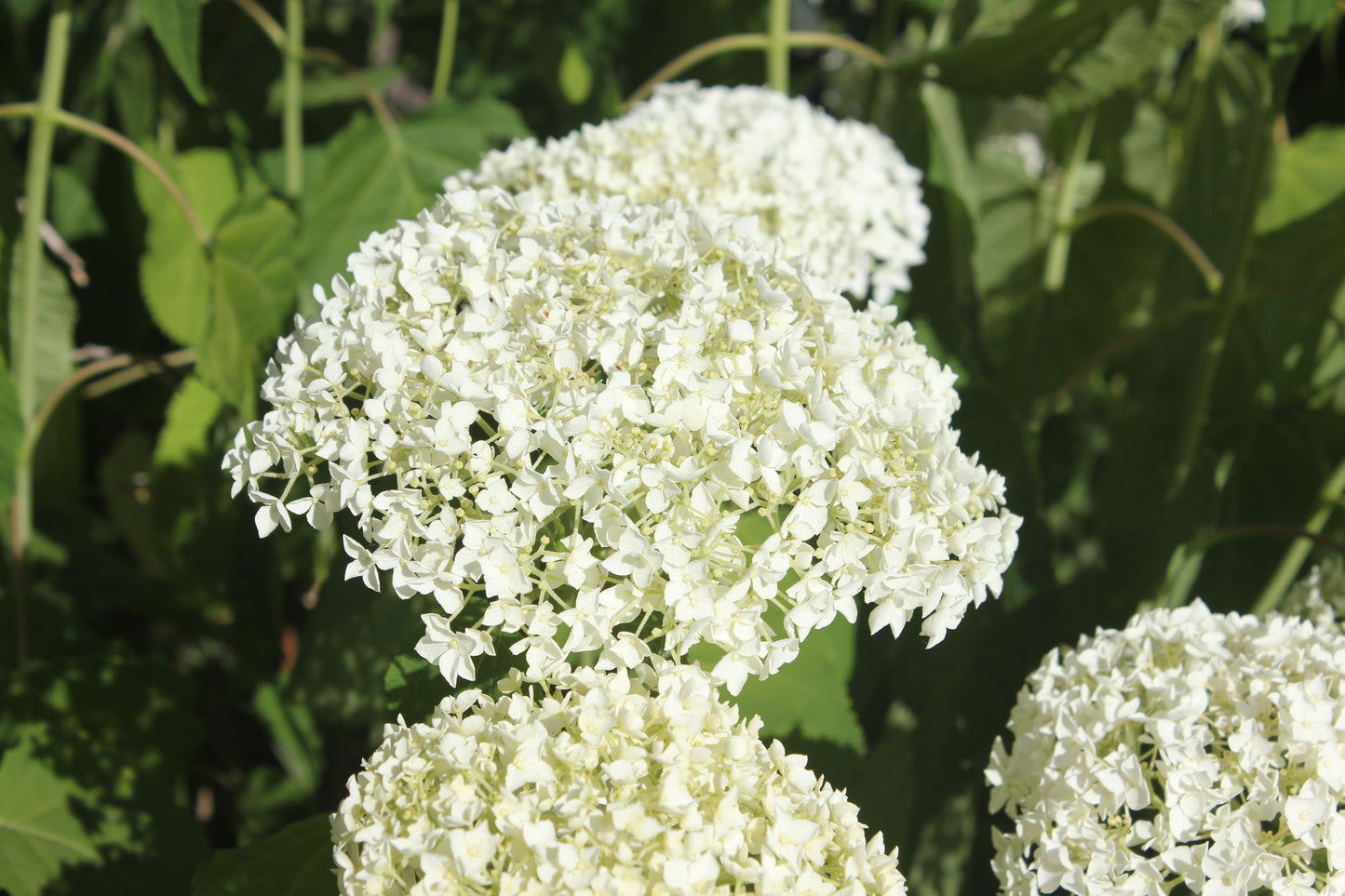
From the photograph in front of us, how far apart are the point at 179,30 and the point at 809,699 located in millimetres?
961

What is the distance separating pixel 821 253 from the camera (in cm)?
120

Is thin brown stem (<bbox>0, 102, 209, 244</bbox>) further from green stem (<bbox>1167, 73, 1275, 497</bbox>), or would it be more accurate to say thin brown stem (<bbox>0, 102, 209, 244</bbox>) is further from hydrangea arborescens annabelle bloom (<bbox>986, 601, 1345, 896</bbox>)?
green stem (<bbox>1167, 73, 1275, 497</bbox>)

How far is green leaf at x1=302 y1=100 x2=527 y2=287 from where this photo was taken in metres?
1.35

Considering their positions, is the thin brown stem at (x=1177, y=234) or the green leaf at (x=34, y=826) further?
the thin brown stem at (x=1177, y=234)

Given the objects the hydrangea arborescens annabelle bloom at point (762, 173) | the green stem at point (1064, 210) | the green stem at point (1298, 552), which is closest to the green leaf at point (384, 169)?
the hydrangea arborescens annabelle bloom at point (762, 173)

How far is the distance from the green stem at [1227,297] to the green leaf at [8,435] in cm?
139

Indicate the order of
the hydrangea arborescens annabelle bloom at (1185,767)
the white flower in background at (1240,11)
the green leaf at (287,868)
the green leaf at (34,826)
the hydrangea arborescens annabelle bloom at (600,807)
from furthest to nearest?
1. the white flower in background at (1240,11)
2. the green leaf at (34,826)
3. the green leaf at (287,868)
4. the hydrangea arborescens annabelle bloom at (1185,767)
5. the hydrangea arborescens annabelle bloom at (600,807)

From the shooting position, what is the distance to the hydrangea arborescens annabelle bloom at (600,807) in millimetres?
663

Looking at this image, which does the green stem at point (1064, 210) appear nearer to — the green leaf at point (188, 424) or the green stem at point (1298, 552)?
the green stem at point (1298, 552)

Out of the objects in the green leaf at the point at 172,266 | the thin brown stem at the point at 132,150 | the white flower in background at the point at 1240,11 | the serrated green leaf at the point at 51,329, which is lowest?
the serrated green leaf at the point at 51,329

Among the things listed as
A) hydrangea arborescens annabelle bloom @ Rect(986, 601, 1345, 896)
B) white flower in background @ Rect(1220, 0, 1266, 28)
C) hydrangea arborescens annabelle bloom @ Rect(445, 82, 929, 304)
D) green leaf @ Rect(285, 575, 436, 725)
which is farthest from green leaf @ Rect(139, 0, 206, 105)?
white flower in background @ Rect(1220, 0, 1266, 28)

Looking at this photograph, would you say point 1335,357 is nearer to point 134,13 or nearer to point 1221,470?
point 1221,470

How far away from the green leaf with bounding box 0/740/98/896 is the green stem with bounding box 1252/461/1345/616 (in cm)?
141

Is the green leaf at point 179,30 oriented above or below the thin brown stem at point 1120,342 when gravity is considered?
above
